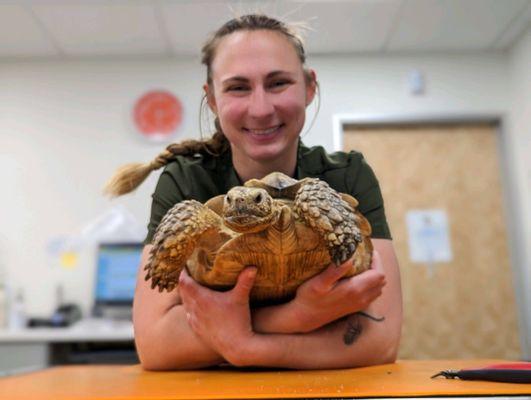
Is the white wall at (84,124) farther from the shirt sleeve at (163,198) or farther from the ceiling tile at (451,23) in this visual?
the shirt sleeve at (163,198)

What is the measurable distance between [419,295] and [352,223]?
2.26 metres

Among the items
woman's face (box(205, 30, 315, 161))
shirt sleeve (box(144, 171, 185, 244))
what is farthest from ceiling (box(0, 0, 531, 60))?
shirt sleeve (box(144, 171, 185, 244))

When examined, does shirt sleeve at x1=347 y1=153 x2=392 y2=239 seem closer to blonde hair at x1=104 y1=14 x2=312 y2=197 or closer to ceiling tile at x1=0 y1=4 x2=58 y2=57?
blonde hair at x1=104 y1=14 x2=312 y2=197

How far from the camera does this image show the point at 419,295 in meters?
2.78

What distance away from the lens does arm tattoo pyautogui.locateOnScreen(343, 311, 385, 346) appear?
2.89 feet

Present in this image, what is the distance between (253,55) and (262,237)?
0.33 meters

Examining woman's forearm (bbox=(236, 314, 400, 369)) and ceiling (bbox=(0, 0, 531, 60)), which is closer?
woman's forearm (bbox=(236, 314, 400, 369))

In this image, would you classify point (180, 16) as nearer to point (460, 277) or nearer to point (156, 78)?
point (156, 78)

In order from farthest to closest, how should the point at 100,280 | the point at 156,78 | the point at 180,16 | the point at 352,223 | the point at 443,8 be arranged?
the point at 100,280, the point at 156,78, the point at 180,16, the point at 443,8, the point at 352,223

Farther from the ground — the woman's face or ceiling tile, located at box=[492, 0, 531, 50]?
ceiling tile, located at box=[492, 0, 531, 50]

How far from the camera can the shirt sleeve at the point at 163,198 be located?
95cm

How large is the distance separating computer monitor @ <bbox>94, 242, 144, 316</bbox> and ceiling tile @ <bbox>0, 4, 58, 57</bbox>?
1.11 m

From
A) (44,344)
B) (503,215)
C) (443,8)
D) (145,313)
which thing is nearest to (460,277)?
(503,215)

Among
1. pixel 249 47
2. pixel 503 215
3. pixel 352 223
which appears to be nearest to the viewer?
pixel 352 223
